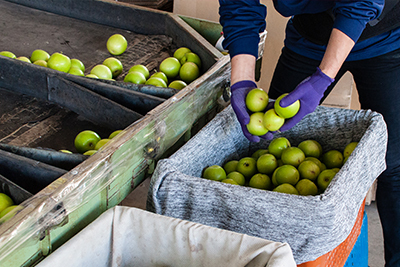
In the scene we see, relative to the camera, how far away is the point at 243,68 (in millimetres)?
1496

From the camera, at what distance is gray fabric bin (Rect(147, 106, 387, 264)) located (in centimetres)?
108

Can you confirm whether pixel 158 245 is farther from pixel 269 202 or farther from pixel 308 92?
pixel 308 92

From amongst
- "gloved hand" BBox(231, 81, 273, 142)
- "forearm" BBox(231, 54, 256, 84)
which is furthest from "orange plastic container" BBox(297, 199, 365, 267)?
"forearm" BBox(231, 54, 256, 84)

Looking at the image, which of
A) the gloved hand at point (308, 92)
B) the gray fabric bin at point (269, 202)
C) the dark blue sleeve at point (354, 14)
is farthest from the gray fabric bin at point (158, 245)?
Answer: the dark blue sleeve at point (354, 14)

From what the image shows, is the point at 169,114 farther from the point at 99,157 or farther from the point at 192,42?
the point at 192,42

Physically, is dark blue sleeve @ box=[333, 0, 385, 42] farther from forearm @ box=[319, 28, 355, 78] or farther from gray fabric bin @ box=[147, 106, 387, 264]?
gray fabric bin @ box=[147, 106, 387, 264]

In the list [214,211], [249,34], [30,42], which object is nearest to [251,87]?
[249,34]

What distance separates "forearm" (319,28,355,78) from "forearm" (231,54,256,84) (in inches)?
11.5

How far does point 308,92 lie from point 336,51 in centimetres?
16

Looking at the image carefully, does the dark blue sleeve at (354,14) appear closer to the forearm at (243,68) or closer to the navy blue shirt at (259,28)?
the navy blue shirt at (259,28)

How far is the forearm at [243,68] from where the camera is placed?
149 centimetres

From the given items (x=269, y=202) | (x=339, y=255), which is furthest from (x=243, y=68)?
(x=339, y=255)

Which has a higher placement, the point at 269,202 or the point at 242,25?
the point at 242,25

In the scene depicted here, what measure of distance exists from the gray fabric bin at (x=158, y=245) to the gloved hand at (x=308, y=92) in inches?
19.7
